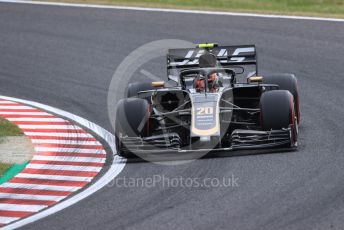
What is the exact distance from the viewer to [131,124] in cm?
1341

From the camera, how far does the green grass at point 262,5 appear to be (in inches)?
981

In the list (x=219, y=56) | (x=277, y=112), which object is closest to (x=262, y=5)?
(x=219, y=56)

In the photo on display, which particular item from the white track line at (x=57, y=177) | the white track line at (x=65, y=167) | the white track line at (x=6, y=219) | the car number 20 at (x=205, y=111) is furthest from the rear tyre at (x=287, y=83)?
the white track line at (x=6, y=219)

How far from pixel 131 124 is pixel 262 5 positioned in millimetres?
13433

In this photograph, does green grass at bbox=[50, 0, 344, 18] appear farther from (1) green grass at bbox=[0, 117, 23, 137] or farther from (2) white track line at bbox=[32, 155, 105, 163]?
(2) white track line at bbox=[32, 155, 105, 163]

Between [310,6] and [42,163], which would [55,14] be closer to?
[310,6]

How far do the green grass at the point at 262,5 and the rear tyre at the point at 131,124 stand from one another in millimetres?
11994

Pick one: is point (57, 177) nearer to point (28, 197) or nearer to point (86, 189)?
point (86, 189)

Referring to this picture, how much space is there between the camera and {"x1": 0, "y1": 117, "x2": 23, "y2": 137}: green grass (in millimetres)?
15641

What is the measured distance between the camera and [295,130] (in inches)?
516

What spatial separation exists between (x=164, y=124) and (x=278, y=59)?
7506 millimetres

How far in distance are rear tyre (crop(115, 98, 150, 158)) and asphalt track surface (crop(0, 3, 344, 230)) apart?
29 centimetres

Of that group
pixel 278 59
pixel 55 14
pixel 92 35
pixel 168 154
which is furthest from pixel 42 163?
pixel 55 14

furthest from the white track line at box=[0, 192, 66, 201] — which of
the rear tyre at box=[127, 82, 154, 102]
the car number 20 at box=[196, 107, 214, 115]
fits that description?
the rear tyre at box=[127, 82, 154, 102]
